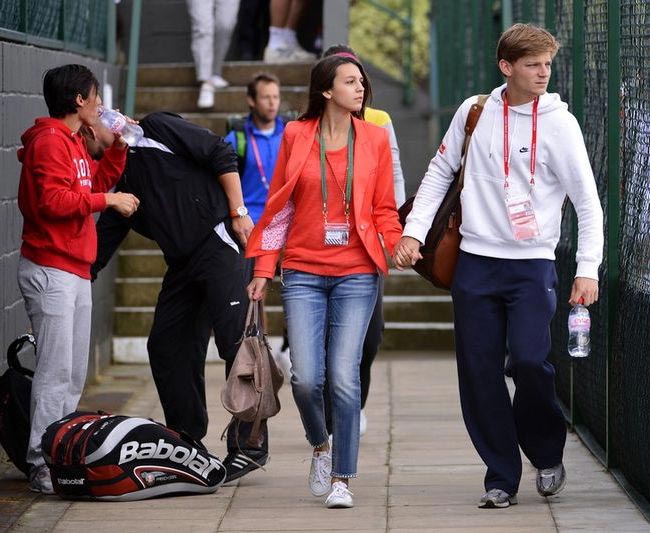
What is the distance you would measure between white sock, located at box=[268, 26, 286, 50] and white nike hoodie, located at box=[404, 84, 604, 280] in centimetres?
786

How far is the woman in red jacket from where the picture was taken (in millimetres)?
6102

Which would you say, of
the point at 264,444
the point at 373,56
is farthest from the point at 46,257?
the point at 373,56

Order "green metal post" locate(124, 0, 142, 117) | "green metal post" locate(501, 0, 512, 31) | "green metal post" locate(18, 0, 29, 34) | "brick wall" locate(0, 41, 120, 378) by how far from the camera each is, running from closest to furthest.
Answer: "brick wall" locate(0, 41, 120, 378)
"green metal post" locate(18, 0, 29, 34)
"green metal post" locate(501, 0, 512, 31)
"green metal post" locate(124, 0, 142, 117)

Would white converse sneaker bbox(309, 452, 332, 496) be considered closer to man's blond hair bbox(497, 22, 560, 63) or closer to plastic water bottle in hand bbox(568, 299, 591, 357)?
plastic water bottle in hand bbox(568, 299, 591, 357)

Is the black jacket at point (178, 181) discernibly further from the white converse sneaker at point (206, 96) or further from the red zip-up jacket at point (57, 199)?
the white converse sneaker at point (206, 96)

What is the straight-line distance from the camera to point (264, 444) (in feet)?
22.9

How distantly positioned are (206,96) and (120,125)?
6198 millimetres

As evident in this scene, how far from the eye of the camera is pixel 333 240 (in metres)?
6.09

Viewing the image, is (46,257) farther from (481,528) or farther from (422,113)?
(422,113)

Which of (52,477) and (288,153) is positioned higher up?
(288,153)

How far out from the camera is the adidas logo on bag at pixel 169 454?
632 cm

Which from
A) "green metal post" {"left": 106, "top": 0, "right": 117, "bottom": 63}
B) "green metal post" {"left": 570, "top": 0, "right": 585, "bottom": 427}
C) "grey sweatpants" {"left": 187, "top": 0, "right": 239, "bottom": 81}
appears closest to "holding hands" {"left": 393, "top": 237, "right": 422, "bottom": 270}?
"green metal post" {"left": 570, "top": 0, "right": 585, "bottom": 427}

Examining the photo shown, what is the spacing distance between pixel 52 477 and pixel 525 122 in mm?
2443

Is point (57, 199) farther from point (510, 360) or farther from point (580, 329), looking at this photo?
point (580, 329)
